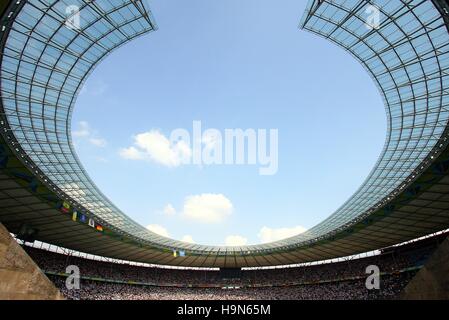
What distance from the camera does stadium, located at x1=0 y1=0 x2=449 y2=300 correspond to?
18.1 meters

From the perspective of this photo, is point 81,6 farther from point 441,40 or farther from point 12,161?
point 441,40

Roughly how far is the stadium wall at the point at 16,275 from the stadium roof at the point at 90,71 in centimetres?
1248

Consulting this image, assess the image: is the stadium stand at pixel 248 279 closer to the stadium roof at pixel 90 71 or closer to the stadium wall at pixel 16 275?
the stadium roof at pixel 90 71

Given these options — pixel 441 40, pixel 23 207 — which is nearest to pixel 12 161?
pixel 23 207

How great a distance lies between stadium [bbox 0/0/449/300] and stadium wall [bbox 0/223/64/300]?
0.14ft

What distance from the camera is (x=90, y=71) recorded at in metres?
25.0

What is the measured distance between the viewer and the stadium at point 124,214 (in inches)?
712

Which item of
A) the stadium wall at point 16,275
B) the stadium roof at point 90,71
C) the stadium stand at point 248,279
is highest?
the stadium roof at point 90,71

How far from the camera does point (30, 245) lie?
159 ft

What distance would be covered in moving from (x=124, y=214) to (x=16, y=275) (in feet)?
117

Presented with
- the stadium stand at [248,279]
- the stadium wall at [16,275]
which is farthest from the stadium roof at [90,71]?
the stadium wall at [16,275]

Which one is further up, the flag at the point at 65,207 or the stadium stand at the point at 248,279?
the flag at the point at 65,207

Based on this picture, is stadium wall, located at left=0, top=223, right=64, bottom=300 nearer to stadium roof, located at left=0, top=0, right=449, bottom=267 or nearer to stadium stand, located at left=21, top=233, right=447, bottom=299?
stadium roof, located at left=0, top=0, right=449, bottom=267

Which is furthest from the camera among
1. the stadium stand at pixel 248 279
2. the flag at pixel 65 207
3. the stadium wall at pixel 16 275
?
the stadium stand at pixel 248 279
